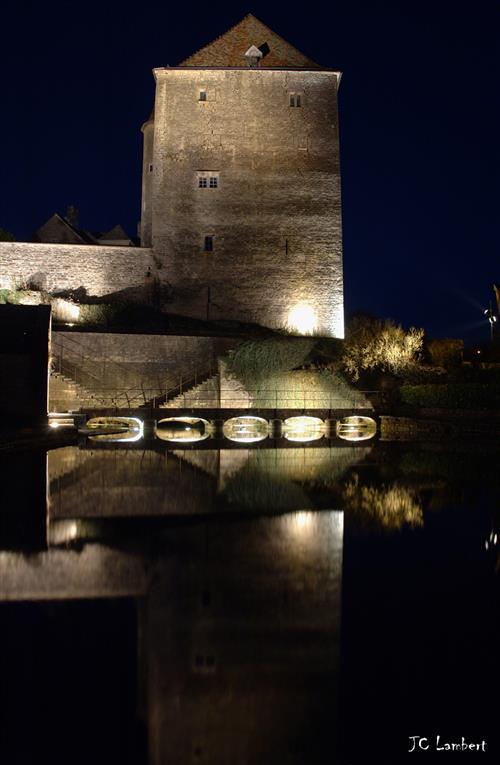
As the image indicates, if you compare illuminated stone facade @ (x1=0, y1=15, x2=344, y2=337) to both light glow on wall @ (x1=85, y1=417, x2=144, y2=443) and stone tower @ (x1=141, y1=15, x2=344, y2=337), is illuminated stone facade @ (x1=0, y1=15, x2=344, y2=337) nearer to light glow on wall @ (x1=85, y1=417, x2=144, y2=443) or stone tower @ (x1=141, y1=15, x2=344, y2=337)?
stone tower @ (x1=141, y1=15, x2=344, y2=337)

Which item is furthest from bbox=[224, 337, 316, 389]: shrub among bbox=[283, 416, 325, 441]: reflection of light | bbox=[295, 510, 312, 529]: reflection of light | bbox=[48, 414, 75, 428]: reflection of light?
bbox=[295, 510, 312, 529]: reflection of light

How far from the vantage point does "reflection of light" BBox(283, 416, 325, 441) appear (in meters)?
25.0

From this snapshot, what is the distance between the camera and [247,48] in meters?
35.4

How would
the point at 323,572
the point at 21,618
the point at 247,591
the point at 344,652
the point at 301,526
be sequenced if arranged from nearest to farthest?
the point at 344,652, the point at 21,618, the point at 247,591, the point at 323,572, the point at 301,526

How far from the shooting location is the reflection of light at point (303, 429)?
2497 cm

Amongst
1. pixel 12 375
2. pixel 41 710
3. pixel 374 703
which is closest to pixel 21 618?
pixel 41 710

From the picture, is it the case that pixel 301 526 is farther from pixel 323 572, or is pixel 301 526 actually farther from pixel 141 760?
pixel 141 760

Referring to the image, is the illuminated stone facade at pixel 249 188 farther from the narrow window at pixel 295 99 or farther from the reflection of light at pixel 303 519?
the reflection of light at pixel 303 519

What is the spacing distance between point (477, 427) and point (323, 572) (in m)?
18.7

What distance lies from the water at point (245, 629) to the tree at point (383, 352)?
66.2 ft

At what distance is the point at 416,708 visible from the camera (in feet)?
12.0

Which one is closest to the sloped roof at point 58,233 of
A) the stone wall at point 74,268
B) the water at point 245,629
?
the stone wall at point 74,268

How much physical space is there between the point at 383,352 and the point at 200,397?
8825mm

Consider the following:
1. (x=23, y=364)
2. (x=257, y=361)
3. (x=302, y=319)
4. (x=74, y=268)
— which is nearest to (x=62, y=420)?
(x=23, y=364)
